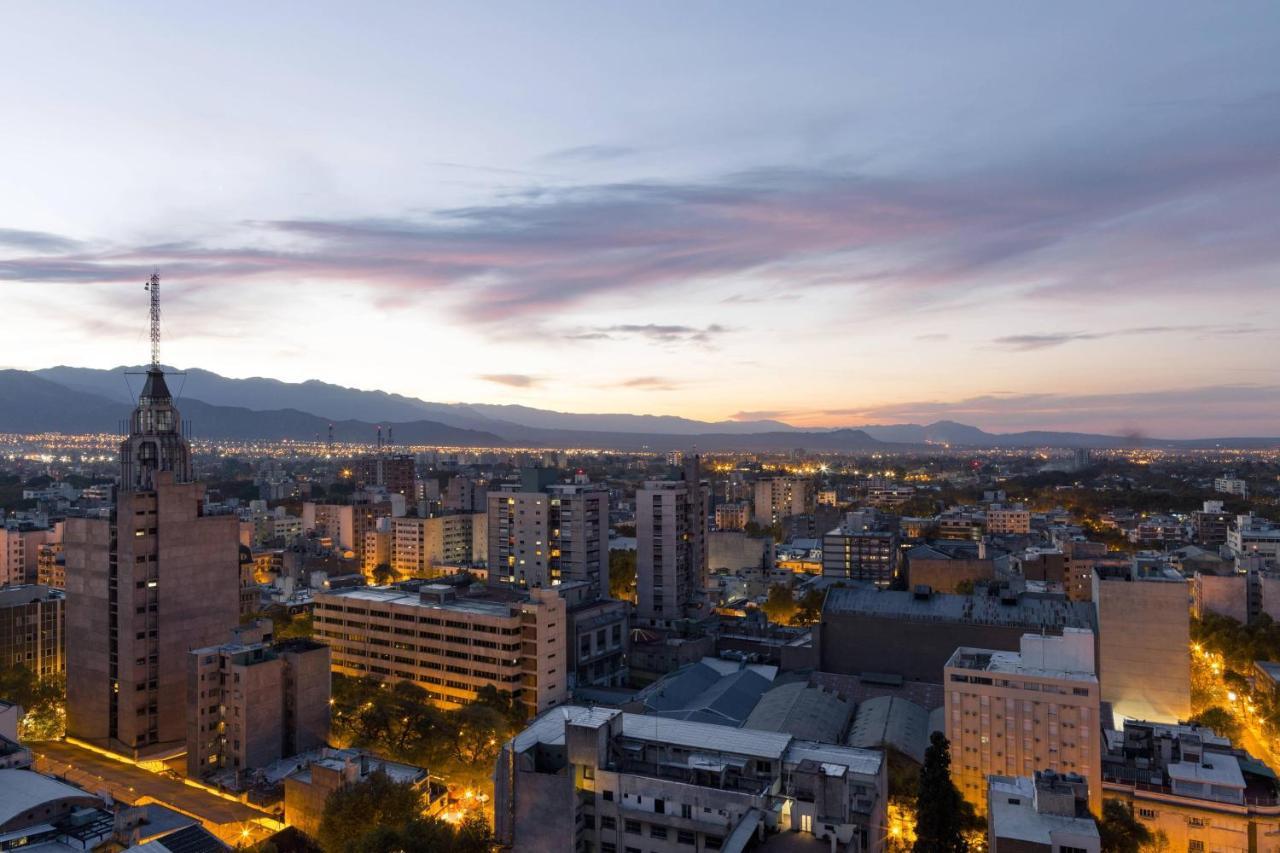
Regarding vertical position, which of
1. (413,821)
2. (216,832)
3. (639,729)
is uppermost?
(639,729)

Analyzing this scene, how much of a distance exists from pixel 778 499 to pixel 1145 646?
70.0 m

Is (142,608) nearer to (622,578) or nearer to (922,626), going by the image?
(922,626)

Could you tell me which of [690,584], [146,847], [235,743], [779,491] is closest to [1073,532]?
[779,491]

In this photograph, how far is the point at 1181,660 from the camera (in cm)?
3388

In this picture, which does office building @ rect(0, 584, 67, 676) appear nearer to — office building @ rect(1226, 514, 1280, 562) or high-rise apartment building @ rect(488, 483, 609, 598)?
high-rise apartment building @ rect(488, 483, 609, 598)

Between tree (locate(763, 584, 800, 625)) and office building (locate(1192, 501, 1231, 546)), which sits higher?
office building (locate(1192, 501, 1231, 546))

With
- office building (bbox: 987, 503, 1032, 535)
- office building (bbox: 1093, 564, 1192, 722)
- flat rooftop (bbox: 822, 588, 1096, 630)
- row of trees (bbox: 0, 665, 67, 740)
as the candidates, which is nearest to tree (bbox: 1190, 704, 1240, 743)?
office building (bbox: 1093, 564, 1192, 722)

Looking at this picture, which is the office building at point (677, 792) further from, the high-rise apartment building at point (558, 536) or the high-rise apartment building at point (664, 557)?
the high-rise apartment building at point (558, 536)

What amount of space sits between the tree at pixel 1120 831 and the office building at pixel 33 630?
40.3 m

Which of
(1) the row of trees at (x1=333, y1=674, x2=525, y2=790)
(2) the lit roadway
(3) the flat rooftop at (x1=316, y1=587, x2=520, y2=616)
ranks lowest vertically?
(2) the lit roadway

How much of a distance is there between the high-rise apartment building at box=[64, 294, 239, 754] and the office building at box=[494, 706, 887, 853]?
17.7 meters

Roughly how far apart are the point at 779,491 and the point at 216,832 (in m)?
85.8

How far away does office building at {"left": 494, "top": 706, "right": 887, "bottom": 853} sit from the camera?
1789 centimetres

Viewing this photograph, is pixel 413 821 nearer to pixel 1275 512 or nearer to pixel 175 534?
pixel 175 534
